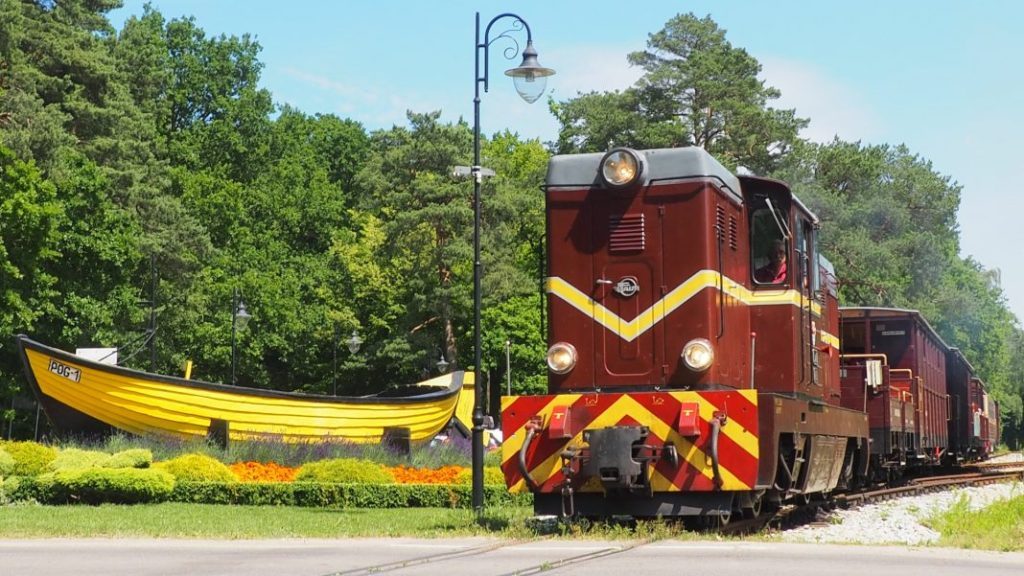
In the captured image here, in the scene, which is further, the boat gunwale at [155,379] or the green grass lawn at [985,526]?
the boat gunwale at [155,379]

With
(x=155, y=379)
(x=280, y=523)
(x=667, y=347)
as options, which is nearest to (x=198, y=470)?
(x=280, y=523)

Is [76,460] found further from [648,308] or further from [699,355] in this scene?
[699,355]

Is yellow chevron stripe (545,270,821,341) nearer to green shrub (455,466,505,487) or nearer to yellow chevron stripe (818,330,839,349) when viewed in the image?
yellow chevron stripe (818,330,839,349)

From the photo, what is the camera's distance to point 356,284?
66000mm

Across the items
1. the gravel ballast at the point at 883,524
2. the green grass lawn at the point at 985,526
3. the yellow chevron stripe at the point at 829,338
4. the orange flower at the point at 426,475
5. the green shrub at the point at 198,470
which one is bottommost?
the gravel ballast at the point at 883,524

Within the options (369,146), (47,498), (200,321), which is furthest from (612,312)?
(369,146)

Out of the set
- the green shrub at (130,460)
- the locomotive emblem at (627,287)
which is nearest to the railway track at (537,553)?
the locomotive emblem at (627,287)

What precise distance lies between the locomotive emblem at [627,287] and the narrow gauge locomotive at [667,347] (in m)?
0.01

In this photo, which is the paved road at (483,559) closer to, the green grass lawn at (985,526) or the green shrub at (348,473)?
the green grass lawn at (985,526)

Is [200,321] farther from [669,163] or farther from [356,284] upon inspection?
[669,163]

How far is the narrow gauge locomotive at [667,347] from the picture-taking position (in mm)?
13039

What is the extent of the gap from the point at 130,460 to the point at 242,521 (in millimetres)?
5844

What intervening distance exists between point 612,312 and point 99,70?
39.9 meters

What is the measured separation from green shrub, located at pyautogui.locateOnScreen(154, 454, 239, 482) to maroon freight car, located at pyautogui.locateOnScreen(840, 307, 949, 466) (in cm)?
1023
